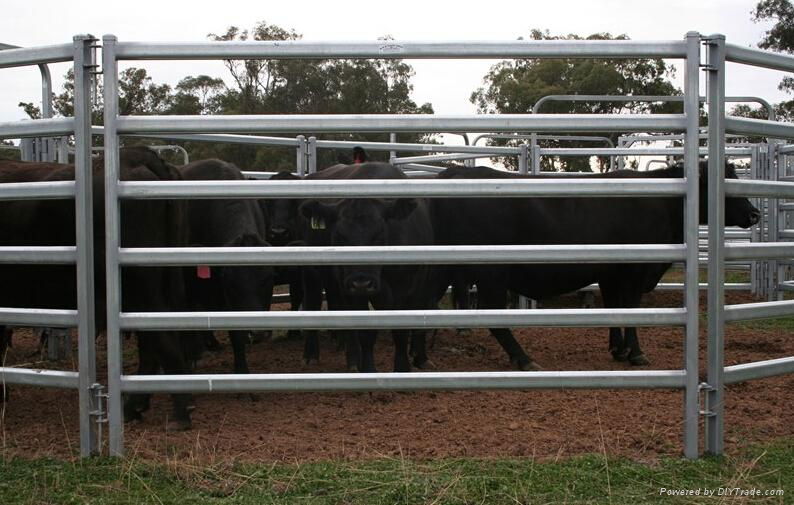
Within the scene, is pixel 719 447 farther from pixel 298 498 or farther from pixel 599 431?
pixel 298 498

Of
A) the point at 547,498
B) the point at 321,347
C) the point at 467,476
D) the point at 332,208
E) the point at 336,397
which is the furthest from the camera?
the point at 321,347

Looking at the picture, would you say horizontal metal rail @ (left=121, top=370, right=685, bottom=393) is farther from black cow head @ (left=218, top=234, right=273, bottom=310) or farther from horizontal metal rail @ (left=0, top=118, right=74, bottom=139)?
black cow head @ (left=218, top=234, right=273, bottom=310)

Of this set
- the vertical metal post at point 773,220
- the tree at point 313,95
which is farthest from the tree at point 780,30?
the vertical metal post at point 773,220

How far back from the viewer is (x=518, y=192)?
3818mm

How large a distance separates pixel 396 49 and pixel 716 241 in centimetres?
170

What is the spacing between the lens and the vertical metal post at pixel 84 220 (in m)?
3.81

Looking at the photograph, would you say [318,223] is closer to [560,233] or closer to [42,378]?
[560,233]

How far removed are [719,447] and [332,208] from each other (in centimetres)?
319

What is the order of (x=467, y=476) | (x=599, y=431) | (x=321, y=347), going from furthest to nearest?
(x=321, y=347)
(x=599, y=431)
(x=467, y=476)

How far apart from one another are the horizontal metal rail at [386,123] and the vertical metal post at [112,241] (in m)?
0.09

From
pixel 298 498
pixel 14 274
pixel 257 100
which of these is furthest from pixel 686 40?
pixel 257 100

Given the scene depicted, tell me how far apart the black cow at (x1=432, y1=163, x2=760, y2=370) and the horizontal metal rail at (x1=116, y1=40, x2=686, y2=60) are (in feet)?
10.7

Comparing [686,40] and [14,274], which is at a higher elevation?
[686,40]

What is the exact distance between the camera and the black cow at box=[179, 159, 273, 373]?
619 centimetres
